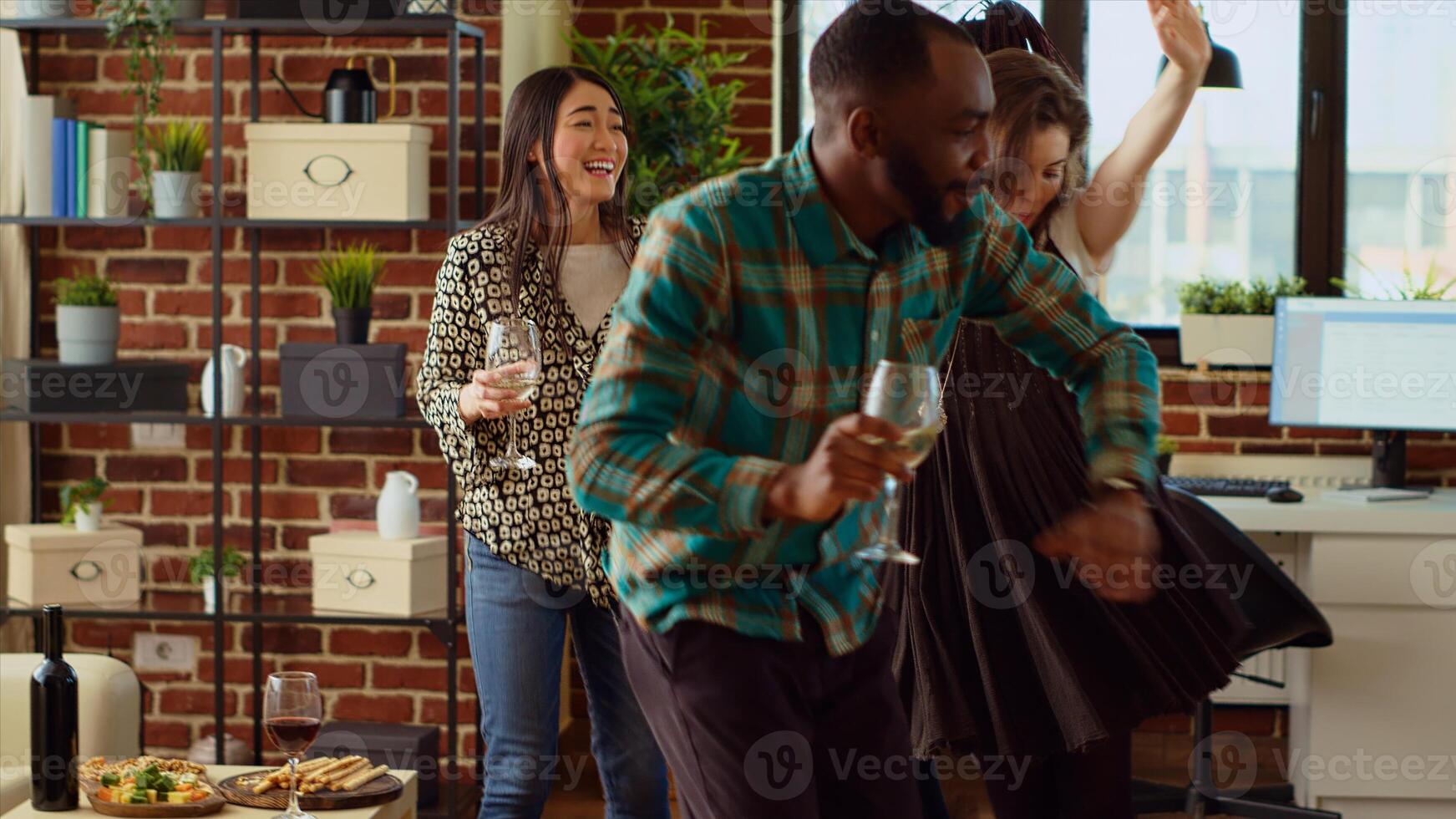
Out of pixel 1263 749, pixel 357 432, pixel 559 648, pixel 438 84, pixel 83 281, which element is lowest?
pixel 1263 749

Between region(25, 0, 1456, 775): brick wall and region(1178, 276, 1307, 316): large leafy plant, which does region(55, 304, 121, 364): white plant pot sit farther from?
region(1178, 276, 1307, 316): large leafy plant

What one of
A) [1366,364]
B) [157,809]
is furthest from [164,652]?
[1366,364]

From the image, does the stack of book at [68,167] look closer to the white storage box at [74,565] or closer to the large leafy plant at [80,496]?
the large leafy plant at [80,496]

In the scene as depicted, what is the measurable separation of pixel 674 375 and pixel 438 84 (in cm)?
263

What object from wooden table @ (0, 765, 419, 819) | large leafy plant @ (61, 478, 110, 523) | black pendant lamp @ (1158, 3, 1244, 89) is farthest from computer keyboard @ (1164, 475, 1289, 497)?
large leafy plant @ (61, 478, 110, 523)

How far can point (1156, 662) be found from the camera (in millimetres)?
1788

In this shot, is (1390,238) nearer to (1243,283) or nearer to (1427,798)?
(1243,283)

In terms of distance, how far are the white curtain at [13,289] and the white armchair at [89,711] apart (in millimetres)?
1100

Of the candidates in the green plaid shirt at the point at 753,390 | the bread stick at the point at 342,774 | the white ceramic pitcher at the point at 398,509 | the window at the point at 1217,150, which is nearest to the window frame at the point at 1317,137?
the window at the point at 1217,150

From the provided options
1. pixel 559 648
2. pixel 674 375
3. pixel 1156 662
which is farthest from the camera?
pixel 559 648

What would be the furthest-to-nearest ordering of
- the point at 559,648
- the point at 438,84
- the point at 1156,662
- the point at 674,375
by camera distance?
the point at 438,84
the point at 559,648
the point at 1156,662
the point at 674,375

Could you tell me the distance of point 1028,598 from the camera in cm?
177

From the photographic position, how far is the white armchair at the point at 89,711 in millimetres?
2514

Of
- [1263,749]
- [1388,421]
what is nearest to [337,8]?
[1388,421]
